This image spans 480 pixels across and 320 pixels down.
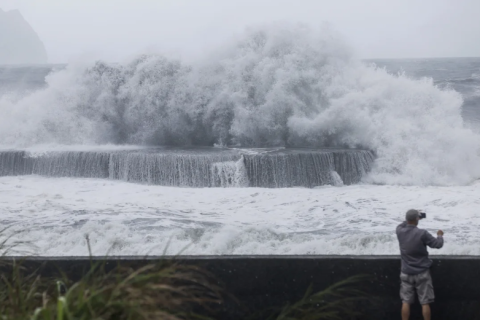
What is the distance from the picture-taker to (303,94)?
62.2 feet

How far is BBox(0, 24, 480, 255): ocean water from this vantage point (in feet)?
31.9

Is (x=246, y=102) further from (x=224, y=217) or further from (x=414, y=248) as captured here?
(x=414, y=248)

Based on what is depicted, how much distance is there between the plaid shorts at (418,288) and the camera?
4383 millimetres

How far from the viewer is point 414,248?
4.60 m

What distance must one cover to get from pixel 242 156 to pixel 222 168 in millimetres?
628

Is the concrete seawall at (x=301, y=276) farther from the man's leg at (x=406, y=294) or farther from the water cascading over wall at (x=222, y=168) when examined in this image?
the water cascading over wall at (x=222, y=168)

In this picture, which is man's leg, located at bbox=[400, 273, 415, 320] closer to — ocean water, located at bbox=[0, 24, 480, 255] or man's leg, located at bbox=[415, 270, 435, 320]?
man's leg, located at bbox=[415, 270, 435, 320]

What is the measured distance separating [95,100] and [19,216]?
31.6 feet

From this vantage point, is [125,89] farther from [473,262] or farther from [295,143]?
[473,262]

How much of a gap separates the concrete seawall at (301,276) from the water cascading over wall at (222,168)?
9.36 meters

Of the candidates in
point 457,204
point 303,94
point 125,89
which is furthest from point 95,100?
point 457,204

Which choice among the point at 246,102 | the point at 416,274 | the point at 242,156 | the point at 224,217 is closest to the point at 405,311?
the point at 416,274

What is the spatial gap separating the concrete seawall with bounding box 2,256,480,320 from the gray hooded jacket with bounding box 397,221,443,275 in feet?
0.46

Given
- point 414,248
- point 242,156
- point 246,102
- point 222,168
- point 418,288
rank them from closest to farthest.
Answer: point 418,288, point 414,248, point 222,168, point 242,156, point 246,102
